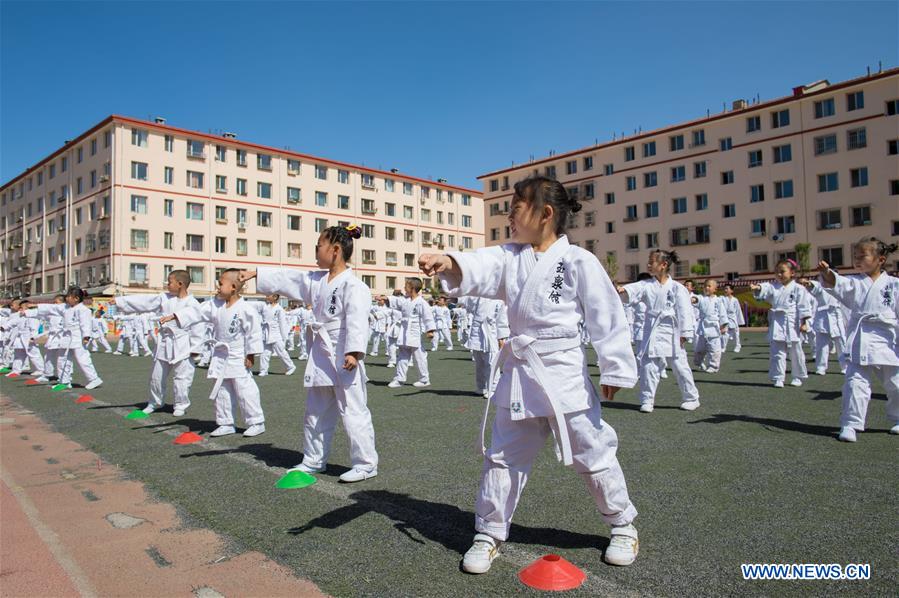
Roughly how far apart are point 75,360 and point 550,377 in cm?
1145

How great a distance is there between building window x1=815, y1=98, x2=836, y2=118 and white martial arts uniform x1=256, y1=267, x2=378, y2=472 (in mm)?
40789

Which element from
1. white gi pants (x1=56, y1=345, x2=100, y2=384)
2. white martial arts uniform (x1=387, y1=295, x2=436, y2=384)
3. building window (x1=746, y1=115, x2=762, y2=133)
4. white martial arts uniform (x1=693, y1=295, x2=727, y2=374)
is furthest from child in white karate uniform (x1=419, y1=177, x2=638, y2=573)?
building window (x1=746, y1=115, x2=762, y2=133)

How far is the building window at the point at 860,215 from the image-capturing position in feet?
111

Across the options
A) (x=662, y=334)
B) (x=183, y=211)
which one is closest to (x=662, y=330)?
(x=662, y=334)

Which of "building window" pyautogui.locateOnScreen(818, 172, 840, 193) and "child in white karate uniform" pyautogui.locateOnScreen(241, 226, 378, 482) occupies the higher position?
"building window" pyautogui.locateOnScreen(818, 172, 840, 193)

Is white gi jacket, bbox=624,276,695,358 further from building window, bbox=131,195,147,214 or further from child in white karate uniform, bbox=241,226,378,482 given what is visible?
building window, bbox=131,195,147,214

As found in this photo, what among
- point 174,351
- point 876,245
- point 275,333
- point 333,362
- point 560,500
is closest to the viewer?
point 560,500

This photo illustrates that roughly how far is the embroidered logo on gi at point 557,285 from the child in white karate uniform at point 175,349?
636 centimetres

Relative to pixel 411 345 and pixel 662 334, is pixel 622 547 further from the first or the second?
pixel 411 345

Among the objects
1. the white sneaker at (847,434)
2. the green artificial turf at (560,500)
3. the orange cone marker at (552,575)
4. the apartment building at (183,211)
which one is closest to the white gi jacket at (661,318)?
the green artificial turf at (560,500)

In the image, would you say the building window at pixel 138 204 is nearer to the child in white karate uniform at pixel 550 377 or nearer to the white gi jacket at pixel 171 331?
the white gi jacket at pixel 171 331

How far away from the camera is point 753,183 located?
38500mm

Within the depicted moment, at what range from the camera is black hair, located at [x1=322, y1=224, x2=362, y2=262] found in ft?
15.9

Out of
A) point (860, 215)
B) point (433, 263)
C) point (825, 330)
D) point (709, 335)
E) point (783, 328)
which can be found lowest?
point (709, 335)
